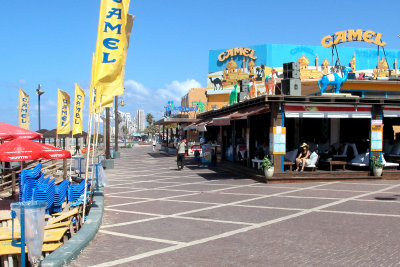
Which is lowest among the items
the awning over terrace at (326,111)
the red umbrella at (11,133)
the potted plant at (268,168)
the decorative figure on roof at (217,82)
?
the potted plant at (268,168)

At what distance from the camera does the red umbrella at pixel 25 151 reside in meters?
9.51

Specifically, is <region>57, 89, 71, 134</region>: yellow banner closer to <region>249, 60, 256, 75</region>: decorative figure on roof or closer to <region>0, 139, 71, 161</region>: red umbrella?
<region>0, 139, 71, 161</region>: red umbrella

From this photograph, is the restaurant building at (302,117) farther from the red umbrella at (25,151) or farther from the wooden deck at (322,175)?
the red umbrella at (25,151)

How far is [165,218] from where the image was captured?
8750 mm

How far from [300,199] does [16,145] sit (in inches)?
301

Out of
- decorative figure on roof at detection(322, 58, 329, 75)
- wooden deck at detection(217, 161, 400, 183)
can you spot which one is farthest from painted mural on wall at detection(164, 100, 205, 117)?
wooden deck at detection(217, 161, 400, 183)

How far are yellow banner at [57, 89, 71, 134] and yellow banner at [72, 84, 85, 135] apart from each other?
0.41 m

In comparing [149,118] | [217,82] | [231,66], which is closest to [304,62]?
[231,66]

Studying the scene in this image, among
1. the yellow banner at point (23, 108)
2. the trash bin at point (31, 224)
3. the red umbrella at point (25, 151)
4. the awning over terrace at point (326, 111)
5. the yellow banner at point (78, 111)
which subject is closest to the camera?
the trash bin at point (31, 224)

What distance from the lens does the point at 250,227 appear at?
777 centimetres

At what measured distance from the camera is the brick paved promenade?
231 inches

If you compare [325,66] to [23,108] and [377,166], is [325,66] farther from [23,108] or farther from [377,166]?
[23,108]

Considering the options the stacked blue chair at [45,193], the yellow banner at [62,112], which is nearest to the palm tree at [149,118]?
the yellow banner at [62,112]

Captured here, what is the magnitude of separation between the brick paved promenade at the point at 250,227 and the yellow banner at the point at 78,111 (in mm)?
6959
